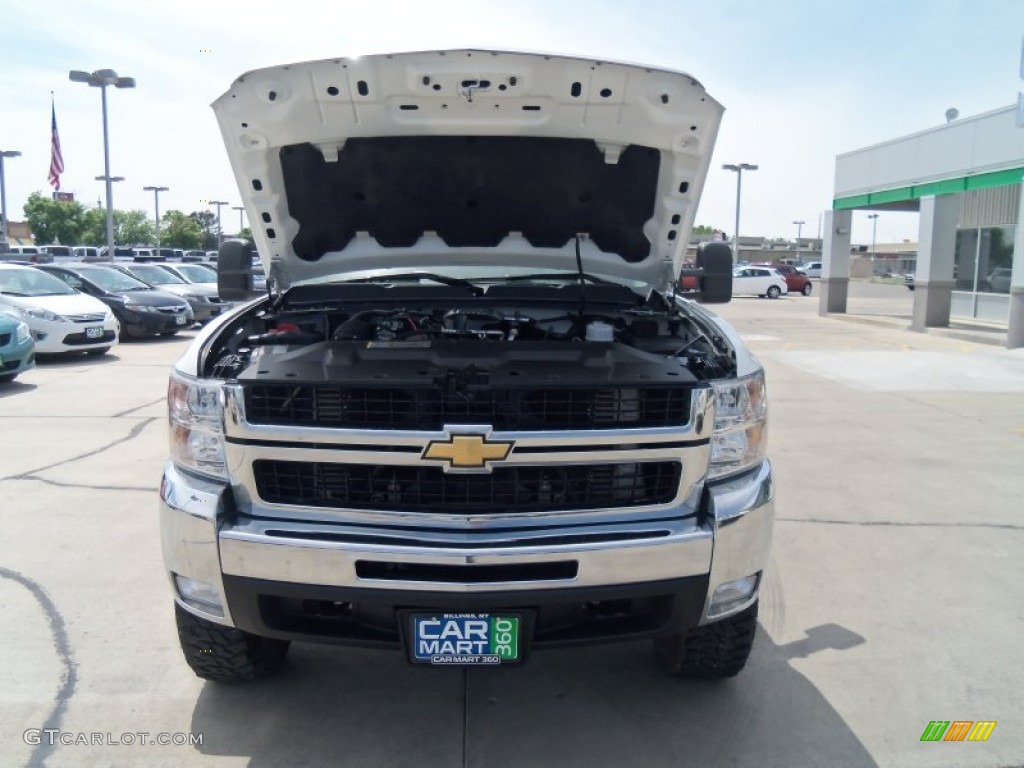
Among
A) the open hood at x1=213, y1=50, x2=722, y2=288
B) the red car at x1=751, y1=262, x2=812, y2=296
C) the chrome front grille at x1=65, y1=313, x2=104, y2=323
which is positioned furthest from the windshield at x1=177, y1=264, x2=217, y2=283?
the red car at x1=751, y1=262, x2=812, y2=296

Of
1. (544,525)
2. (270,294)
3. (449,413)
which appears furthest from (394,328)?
(544,525)

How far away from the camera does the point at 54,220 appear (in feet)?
174

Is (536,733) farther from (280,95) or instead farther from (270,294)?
(280,95)

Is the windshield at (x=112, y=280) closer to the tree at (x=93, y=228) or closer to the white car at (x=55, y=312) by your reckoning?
the white car at (x=55, y=312)

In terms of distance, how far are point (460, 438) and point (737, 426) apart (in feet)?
3.19

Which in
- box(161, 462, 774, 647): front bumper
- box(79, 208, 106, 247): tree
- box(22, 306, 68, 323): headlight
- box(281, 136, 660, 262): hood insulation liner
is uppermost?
box(79, 208, 106, 247): tree

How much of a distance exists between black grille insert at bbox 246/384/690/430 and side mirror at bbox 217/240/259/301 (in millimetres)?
1531

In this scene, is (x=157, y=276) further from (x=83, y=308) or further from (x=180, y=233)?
(x=180, y=233)

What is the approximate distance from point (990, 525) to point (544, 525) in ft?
13.1

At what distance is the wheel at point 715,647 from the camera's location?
9.97 ft

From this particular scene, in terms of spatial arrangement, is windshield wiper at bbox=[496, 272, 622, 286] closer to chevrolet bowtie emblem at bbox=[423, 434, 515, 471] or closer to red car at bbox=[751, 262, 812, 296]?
chevrolet bowtie emblem at bbox=[423, 434, 515, 471]

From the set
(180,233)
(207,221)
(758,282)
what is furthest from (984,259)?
(207,221)

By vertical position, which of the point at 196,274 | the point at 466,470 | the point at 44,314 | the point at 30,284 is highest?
the point at 196,274

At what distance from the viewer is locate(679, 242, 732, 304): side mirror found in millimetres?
4156
